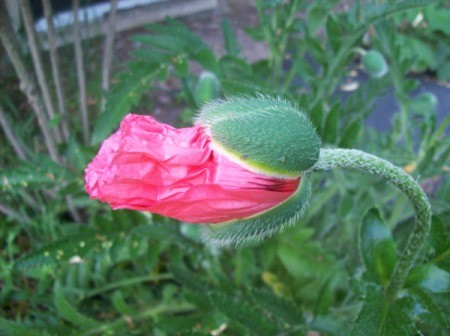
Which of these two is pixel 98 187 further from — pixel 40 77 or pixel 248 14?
pixel 248 14

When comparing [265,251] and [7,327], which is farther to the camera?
[265,251]

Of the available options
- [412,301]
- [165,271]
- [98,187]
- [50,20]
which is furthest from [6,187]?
[412,301]

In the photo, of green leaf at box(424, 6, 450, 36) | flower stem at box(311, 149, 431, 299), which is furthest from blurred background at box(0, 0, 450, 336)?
Result: green leaf at box(424, 6, 450, 36)

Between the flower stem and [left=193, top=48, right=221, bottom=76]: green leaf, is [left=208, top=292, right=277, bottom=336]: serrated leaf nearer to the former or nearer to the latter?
the flower stem

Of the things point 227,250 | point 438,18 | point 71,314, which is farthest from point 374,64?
point 438,18

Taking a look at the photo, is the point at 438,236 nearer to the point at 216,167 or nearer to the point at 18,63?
the point at 216,167

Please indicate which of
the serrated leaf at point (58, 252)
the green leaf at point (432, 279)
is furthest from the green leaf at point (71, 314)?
the green leaf at point (432, 279)
